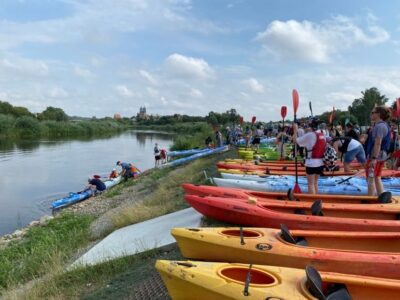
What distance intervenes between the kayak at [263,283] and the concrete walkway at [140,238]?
6.52 feet

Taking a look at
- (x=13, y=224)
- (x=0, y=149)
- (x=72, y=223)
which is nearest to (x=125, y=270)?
(x=72, y=223)

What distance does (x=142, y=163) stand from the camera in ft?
88.2

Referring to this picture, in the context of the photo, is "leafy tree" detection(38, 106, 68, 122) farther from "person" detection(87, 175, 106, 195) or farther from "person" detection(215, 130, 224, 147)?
"person" detection(87, 175, 106, 195)

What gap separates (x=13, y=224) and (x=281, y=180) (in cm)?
894

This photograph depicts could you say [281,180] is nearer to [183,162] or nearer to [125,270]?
[125,270]

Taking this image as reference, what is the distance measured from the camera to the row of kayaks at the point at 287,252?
2518mm

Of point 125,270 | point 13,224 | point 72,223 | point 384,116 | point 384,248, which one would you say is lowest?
point 13,224

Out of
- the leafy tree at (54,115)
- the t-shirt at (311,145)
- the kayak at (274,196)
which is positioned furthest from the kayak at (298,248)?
the leafy tree at (54,115)

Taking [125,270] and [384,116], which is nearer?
[125,270]

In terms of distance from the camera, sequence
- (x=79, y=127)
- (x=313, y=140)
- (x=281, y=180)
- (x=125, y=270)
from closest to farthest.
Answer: (x=125, y=270) < (x=313, y=140) < (x=281, y=180) < (x=79, y=127)

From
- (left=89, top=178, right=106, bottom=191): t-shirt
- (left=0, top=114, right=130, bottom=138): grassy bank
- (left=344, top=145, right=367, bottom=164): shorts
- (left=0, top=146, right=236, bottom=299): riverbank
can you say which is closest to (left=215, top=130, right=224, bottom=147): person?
(left=89, top=178, right=106, bottom=191): t-shirt

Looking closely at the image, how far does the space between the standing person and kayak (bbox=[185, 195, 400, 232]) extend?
0.80 metres

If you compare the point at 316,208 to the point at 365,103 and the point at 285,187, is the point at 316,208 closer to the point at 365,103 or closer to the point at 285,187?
the point at 285,187

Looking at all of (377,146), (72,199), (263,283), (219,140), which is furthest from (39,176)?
(263,283)
